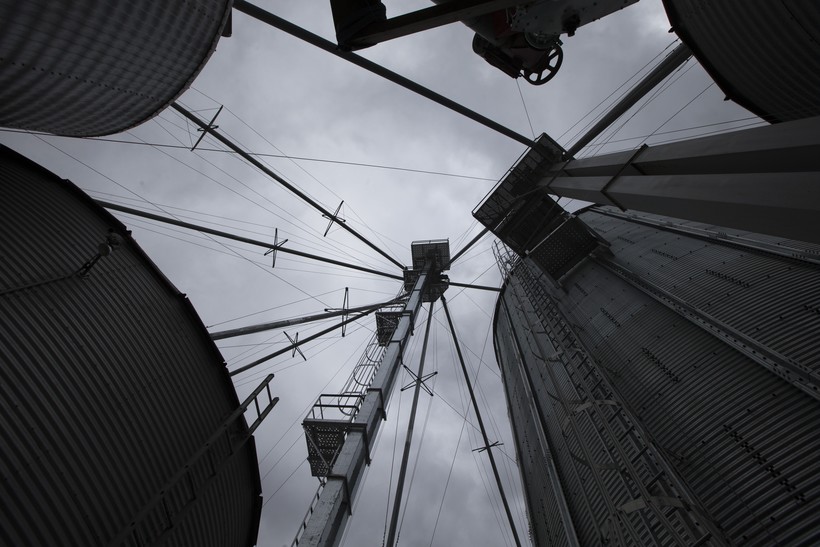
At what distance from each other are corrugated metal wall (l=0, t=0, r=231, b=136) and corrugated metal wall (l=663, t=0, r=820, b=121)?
24.1 feet

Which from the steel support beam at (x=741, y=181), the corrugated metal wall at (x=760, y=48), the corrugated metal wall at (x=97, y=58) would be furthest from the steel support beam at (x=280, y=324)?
the corrugated metal wall at (x=760, y=48)

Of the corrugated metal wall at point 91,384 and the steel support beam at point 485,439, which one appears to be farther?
the steel support beam at point 485,439

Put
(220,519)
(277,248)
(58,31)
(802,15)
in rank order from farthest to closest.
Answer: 1. (277,248)
2. (220,519)
3. (802,15)
4. (58,31)

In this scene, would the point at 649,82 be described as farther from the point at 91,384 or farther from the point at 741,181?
the point at 91,384

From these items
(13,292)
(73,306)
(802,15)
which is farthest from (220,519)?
(802,15)

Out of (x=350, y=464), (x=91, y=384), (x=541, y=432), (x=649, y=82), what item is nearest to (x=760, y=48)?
(x=649, y=82)

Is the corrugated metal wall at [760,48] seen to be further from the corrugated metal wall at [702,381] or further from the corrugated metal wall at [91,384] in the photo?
the corrugated metal wall at [91,384]

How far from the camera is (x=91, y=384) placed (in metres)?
5.45

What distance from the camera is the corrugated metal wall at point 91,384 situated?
4602mm

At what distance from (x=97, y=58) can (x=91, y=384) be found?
14.1ft

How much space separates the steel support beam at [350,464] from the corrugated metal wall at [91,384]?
6.18 feet

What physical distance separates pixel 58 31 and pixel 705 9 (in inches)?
347

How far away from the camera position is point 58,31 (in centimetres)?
459

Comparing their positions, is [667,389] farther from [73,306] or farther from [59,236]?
[59,236]
